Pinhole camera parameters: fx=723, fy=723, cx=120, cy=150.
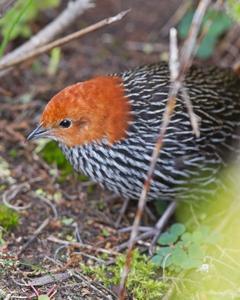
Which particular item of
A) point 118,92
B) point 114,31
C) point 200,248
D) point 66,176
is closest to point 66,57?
point 114,31

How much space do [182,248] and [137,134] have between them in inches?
31.8

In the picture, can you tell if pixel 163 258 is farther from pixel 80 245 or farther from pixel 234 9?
pixel 234 9

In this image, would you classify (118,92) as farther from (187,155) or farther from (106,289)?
(106,289)

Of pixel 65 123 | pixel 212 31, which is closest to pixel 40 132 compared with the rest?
pixel 65 123

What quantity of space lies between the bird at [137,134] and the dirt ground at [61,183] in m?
0.48

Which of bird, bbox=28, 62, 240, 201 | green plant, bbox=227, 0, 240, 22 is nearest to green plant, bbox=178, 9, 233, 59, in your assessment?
green plant, bbox=227, 0, 240, 22

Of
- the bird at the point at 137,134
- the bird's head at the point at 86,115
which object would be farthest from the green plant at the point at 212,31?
the bird's head at the point at 86,115

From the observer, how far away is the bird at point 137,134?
471 cm

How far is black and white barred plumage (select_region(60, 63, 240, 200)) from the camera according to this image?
481cm

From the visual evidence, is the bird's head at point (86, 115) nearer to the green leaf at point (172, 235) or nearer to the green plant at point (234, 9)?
the green leaf at point (172, 235)

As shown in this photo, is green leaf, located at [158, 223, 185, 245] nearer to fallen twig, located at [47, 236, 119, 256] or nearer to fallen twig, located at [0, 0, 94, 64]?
fallen twig, located at [47, 236, 119, 256]

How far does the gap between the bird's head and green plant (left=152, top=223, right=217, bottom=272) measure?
762mm

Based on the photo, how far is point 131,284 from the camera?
450 centimetres

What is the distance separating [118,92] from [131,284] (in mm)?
1289
